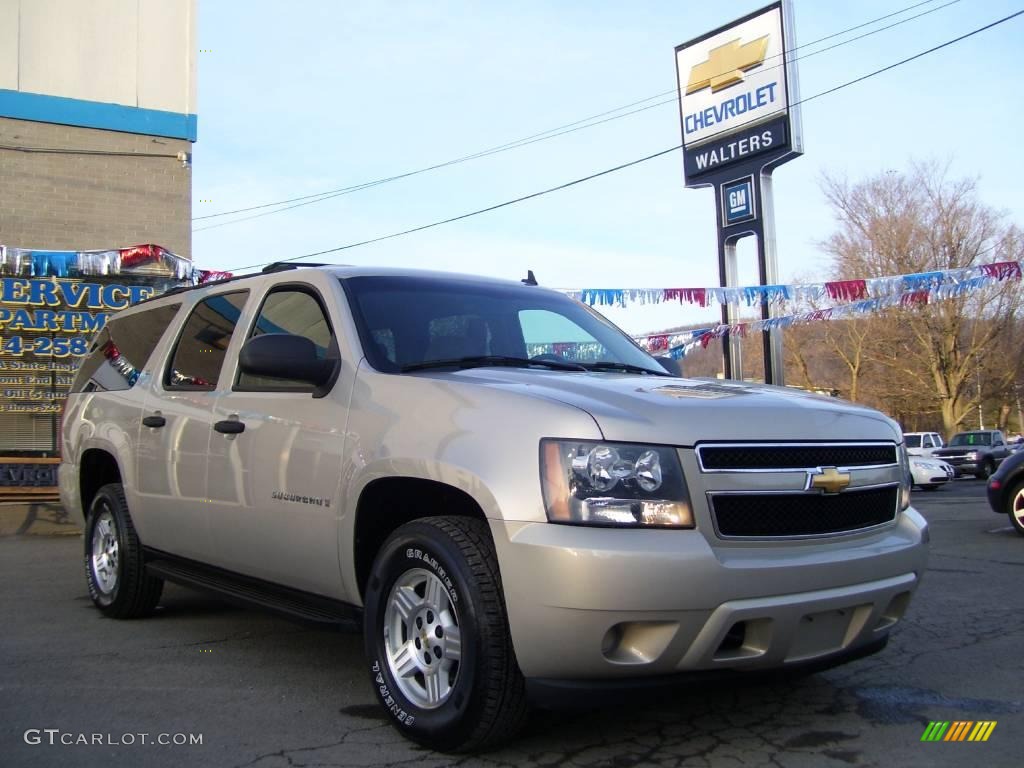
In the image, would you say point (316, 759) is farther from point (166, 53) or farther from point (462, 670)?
point (166, 53)

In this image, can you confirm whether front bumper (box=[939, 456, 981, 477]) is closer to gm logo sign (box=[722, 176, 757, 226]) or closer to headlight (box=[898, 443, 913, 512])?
gm logo sign (box=[722, 176, 757, 226])

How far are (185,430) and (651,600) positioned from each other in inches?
111

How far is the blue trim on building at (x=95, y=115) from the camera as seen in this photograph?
1350 centimetres

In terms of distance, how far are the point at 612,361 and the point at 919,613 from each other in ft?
8.73

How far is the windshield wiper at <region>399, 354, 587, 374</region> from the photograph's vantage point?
400 cm

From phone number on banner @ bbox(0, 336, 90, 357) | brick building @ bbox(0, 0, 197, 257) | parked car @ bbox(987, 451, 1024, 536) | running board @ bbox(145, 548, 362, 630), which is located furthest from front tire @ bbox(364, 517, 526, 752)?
brick building @ bbox(0, 0, 197, 257)

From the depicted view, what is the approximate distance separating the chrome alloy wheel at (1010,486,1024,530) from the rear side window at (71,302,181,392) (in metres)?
8.57

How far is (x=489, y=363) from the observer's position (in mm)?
4082

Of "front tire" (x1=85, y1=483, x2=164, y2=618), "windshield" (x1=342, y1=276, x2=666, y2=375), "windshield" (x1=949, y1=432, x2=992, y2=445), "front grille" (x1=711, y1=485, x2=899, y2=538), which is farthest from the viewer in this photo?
"windshield" (x1=949, y1=432, x2=992, y2=445)

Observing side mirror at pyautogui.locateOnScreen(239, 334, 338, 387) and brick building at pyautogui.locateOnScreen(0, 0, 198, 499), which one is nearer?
side mirror at pyautogui.locateOnScreen(239, 334, 338, 387)

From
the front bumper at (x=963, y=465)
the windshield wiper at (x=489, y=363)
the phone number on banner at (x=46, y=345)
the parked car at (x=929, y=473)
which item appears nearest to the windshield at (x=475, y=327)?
the windshield wiper at (x=489, y=363)

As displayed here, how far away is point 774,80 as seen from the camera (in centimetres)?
2161

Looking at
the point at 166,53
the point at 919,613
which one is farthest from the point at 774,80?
the point at 919,613

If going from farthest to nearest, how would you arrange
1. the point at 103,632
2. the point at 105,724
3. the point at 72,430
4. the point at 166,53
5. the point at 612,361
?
the point at 166,53 → the point at 72,430 → the point at 103,632 → the point at 612,361 → the point at 105,724
